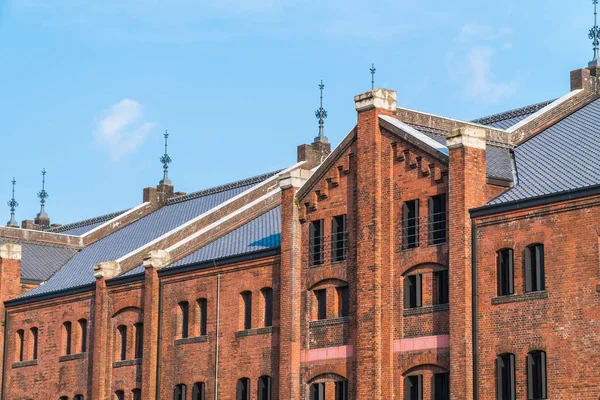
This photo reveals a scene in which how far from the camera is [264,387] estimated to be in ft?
176

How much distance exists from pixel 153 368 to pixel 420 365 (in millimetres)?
15916

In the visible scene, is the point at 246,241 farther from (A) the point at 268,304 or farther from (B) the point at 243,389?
(B) the point at 243,389

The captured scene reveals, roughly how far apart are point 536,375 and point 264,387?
46.9 ft

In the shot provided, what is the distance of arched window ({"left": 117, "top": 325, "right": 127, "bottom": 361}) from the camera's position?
2415 inches

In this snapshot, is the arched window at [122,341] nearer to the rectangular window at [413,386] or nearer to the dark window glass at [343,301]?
the dark window glass at [343,301]

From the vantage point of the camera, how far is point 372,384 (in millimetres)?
47500

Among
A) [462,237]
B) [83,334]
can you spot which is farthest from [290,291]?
[83,334]

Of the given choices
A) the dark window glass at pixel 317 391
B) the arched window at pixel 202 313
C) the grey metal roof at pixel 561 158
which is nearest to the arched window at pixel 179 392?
the arched window at pixel 202 313

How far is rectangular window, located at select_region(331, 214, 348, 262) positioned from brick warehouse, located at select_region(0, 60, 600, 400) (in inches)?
2.9

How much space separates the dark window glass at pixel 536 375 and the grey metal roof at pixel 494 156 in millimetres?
6968

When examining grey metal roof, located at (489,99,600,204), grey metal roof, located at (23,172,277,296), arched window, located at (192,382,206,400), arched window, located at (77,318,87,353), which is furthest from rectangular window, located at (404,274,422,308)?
grey metal roof, located at (23,172,277,296)

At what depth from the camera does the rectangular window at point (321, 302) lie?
5144cm

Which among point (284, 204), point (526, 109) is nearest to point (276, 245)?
point (284, 204)

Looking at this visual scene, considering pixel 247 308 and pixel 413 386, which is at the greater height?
pixel 247 308
